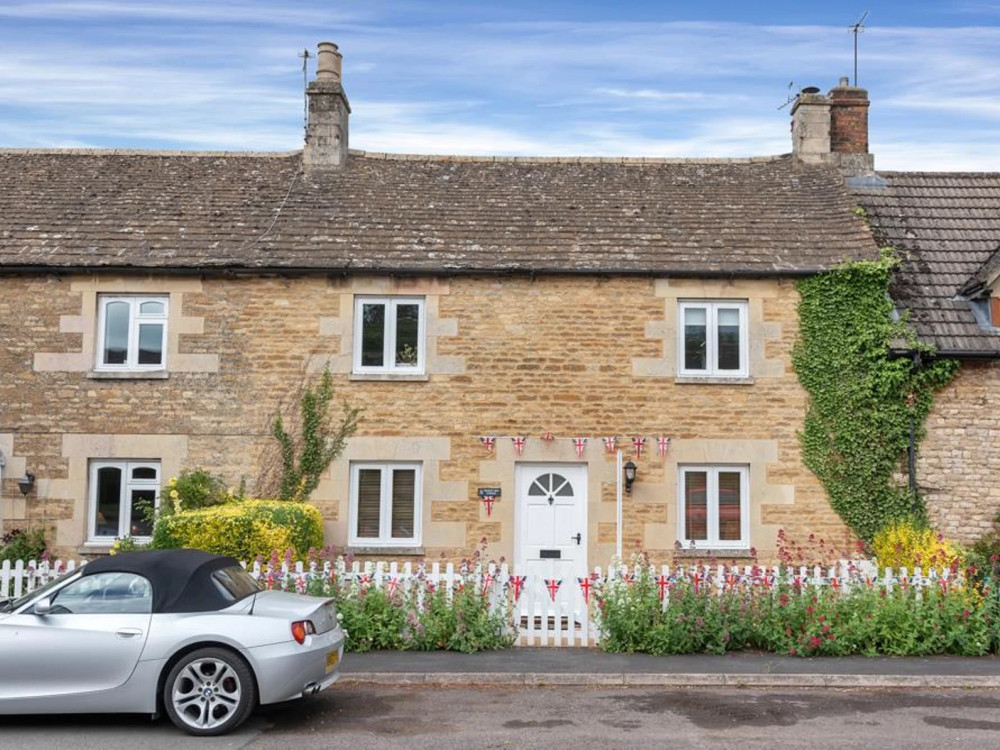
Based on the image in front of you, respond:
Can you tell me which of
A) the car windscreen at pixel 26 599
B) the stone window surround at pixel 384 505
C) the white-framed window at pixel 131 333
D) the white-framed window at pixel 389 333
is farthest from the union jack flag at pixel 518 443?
the car windscreen at pixel 26 599

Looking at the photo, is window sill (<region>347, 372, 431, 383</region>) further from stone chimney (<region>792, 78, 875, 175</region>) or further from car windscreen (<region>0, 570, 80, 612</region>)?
stone chimney (<region>792, 78, 875, 175</region>)

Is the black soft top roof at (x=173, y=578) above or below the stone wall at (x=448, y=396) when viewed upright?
below

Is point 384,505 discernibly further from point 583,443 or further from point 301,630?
point 301,630

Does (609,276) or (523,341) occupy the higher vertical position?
(609,276)

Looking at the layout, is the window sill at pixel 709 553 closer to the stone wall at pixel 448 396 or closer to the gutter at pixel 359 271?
the stone wall at pixel 448 396

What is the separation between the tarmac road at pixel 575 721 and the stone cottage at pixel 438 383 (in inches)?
196

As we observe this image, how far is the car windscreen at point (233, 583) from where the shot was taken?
27.9 ft

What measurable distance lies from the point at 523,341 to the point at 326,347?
3000mm

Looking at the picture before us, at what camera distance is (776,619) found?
37.5ft

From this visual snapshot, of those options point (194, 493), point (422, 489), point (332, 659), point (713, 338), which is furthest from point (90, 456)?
point (713, 338)

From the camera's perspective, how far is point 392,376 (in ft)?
49.2

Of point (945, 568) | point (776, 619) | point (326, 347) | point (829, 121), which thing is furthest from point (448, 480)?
point (829, 121)

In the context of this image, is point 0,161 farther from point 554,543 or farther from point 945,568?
point 945,568

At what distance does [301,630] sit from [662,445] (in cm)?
781
